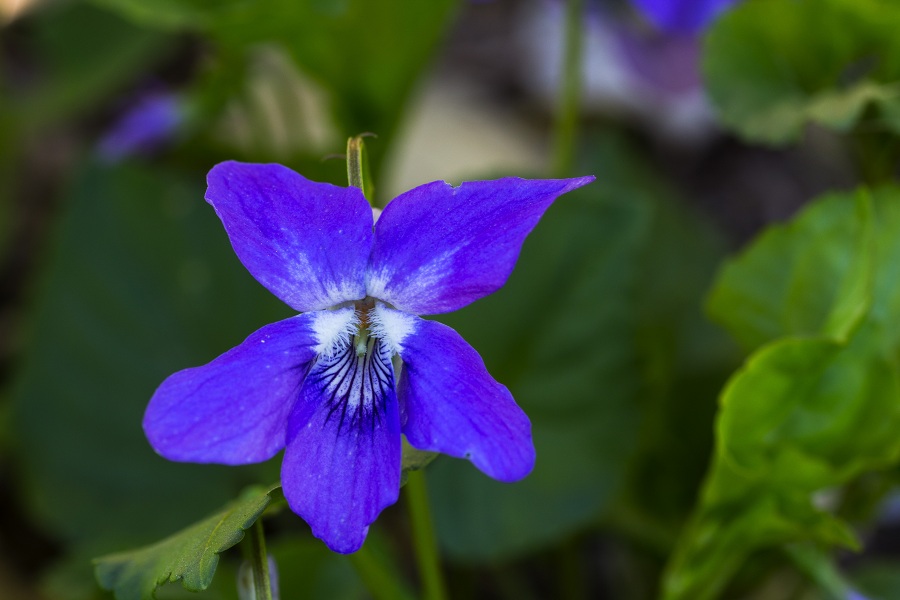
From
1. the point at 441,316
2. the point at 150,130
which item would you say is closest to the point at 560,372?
the point at 441,316

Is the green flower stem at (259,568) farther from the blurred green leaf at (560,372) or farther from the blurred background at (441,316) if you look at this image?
the blurred green leaf at (560,372)

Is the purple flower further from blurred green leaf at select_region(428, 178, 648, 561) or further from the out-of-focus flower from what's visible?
the out-of-focus flower

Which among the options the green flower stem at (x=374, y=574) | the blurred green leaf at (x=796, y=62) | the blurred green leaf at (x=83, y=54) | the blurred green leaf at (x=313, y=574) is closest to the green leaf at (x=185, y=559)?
the green flower stem at (x=374, y=574)

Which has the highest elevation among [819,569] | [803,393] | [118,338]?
[803,393]

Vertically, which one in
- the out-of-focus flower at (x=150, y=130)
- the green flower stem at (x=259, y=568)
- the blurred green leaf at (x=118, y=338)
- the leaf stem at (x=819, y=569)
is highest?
the green flower stem at (x=259, y=568)

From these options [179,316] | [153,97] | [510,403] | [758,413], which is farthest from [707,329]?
[153,97]

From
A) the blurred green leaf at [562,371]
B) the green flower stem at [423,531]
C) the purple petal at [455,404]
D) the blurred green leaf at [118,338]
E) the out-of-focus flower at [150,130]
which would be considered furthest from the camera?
the out-of-focus flower at [150,130]

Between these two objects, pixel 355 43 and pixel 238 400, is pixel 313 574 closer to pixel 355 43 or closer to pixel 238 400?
pixel 238 400
